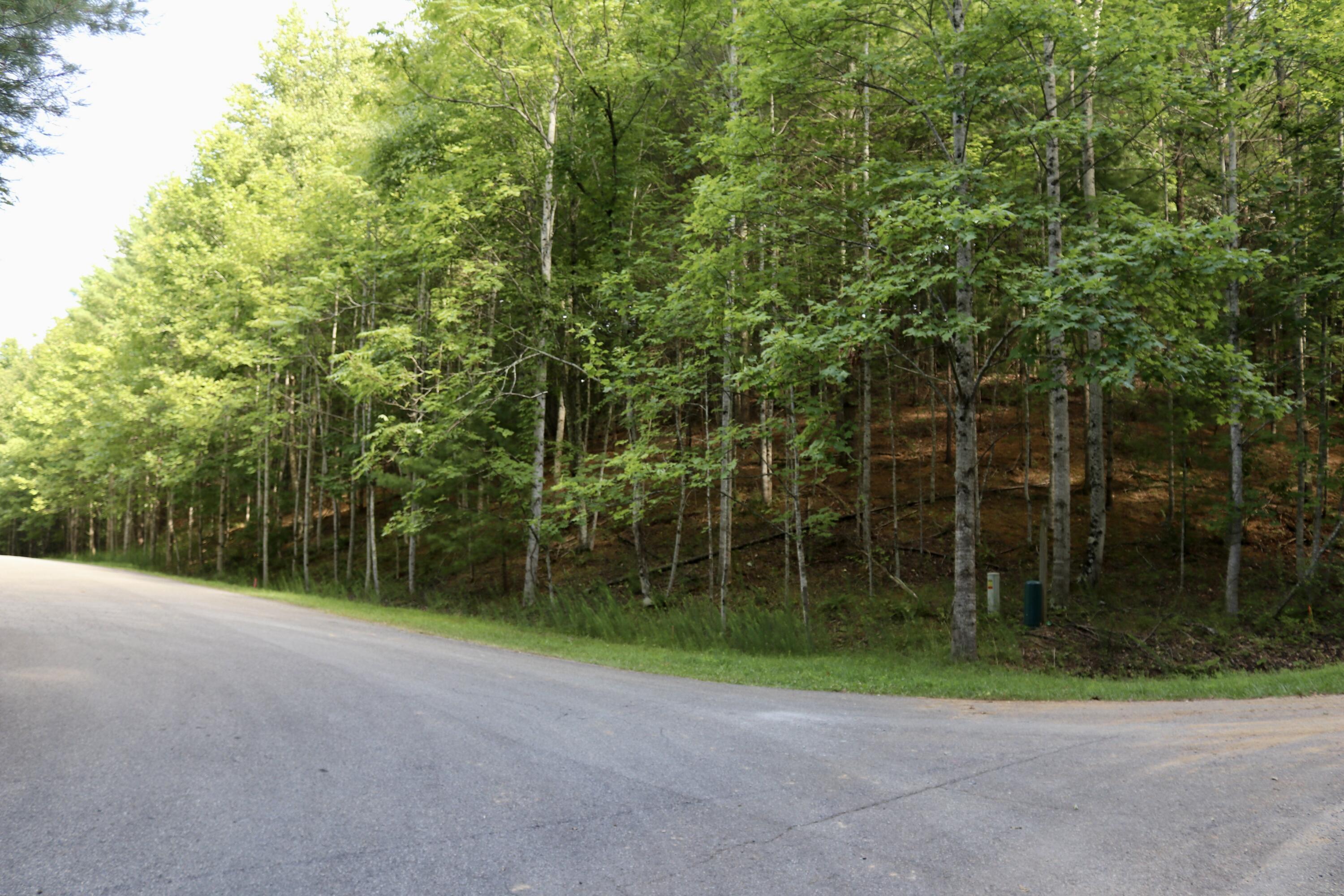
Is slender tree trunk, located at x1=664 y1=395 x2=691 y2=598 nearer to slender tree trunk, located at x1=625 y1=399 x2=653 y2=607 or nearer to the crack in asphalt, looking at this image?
slender tree trunk, located at x1=625 y1=399 x2=653 y2=607

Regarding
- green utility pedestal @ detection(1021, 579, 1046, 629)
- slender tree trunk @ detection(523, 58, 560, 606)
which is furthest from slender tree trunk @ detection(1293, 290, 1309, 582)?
slender tree trunk @ detection(523, 58, 560, 606)

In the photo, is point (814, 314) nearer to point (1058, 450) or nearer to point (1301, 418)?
point (1058, 450)

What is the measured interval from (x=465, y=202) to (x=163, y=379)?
14013mm

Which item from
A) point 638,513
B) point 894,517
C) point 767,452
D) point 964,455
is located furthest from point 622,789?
point 894,517

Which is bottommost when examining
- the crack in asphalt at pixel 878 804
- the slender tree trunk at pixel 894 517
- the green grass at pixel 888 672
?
the green grass at pixel 888 672

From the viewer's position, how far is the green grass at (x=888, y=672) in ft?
30.7

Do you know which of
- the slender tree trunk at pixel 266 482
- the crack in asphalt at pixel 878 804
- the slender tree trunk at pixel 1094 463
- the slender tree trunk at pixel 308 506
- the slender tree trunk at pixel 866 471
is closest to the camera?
the crack in asphalt at pixel 878 804

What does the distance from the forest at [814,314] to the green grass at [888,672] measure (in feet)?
2.83

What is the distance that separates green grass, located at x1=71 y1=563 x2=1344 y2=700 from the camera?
30.7 ft

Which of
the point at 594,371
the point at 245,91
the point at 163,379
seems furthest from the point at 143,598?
the point at 245,91

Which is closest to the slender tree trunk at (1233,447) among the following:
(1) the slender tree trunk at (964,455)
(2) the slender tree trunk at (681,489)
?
(1) the slender tree trunk at (964,455)

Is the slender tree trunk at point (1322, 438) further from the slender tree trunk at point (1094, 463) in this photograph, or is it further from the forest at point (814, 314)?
the slender tree trunk at point (1094, 463)

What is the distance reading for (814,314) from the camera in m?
10.9

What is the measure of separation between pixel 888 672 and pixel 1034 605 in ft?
12.3
